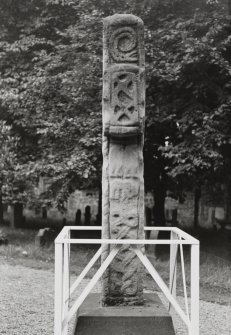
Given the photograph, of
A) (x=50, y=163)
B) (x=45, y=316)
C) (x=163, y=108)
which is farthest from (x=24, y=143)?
(x=45, y=316)

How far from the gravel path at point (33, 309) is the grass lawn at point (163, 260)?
2.64 ft

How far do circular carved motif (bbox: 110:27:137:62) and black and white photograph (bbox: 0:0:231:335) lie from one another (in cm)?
1

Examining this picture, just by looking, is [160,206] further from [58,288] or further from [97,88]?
[58,288]

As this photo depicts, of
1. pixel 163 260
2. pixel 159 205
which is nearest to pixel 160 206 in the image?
pixel 159 205

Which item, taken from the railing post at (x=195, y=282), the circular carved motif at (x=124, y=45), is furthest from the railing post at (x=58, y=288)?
the circular carved motif at (x=124, y=45)

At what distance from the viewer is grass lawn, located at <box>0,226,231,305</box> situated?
975cm

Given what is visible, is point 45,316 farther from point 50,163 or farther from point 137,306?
point 50,163

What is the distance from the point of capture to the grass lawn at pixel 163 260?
9.75 meters

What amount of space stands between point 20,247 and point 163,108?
5117mm

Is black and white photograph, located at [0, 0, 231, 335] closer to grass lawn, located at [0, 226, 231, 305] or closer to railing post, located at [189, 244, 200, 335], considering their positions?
grass lawn, located at [0, 226, 231, 305]

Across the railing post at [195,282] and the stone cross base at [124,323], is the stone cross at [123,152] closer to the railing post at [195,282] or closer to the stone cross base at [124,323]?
the stone cross base at [124,323]

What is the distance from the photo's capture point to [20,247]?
42.2 feet

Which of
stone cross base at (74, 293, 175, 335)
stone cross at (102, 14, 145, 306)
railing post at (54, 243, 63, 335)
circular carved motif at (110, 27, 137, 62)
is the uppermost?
circular carved motif at (110, 27, 137, 62)

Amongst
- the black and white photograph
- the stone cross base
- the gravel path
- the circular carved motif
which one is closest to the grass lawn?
the black and white photograph
